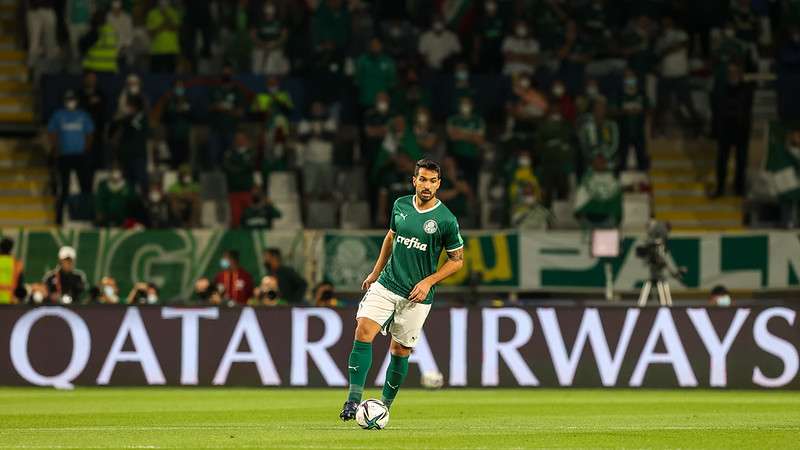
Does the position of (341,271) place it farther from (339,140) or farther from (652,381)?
(652,381)

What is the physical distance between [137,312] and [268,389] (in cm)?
201

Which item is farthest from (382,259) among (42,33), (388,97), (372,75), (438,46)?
(42,33)

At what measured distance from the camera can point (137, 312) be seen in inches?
877

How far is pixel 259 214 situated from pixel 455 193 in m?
3.29

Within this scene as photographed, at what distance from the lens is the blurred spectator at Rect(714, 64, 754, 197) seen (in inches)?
1183

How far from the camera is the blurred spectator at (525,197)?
2808 cm

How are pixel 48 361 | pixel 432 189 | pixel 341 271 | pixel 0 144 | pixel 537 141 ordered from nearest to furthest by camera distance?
pixel 432 189 → pixel 48 361 → pixel 341 271 → pixel 537 141 → pixel 0 144

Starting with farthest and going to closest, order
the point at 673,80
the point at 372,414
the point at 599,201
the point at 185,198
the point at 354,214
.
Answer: the point at 673,80 → the point at 354,214 → the point at 185,198 → the point at 599,201 → the point at 372,414

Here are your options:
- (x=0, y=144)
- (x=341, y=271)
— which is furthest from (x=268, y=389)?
(x=0, y=144)

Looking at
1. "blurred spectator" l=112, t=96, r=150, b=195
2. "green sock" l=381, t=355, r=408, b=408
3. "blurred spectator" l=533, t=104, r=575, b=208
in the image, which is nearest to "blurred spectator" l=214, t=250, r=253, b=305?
"blurred spectator" l=112, t=96, r=150, b=195

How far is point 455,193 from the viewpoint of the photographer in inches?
1109

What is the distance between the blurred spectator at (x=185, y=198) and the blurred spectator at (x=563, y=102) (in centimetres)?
654

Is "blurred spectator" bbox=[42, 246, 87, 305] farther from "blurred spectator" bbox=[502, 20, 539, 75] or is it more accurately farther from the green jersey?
the green jersey

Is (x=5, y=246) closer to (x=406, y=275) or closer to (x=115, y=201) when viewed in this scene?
(x=115, y=201)
